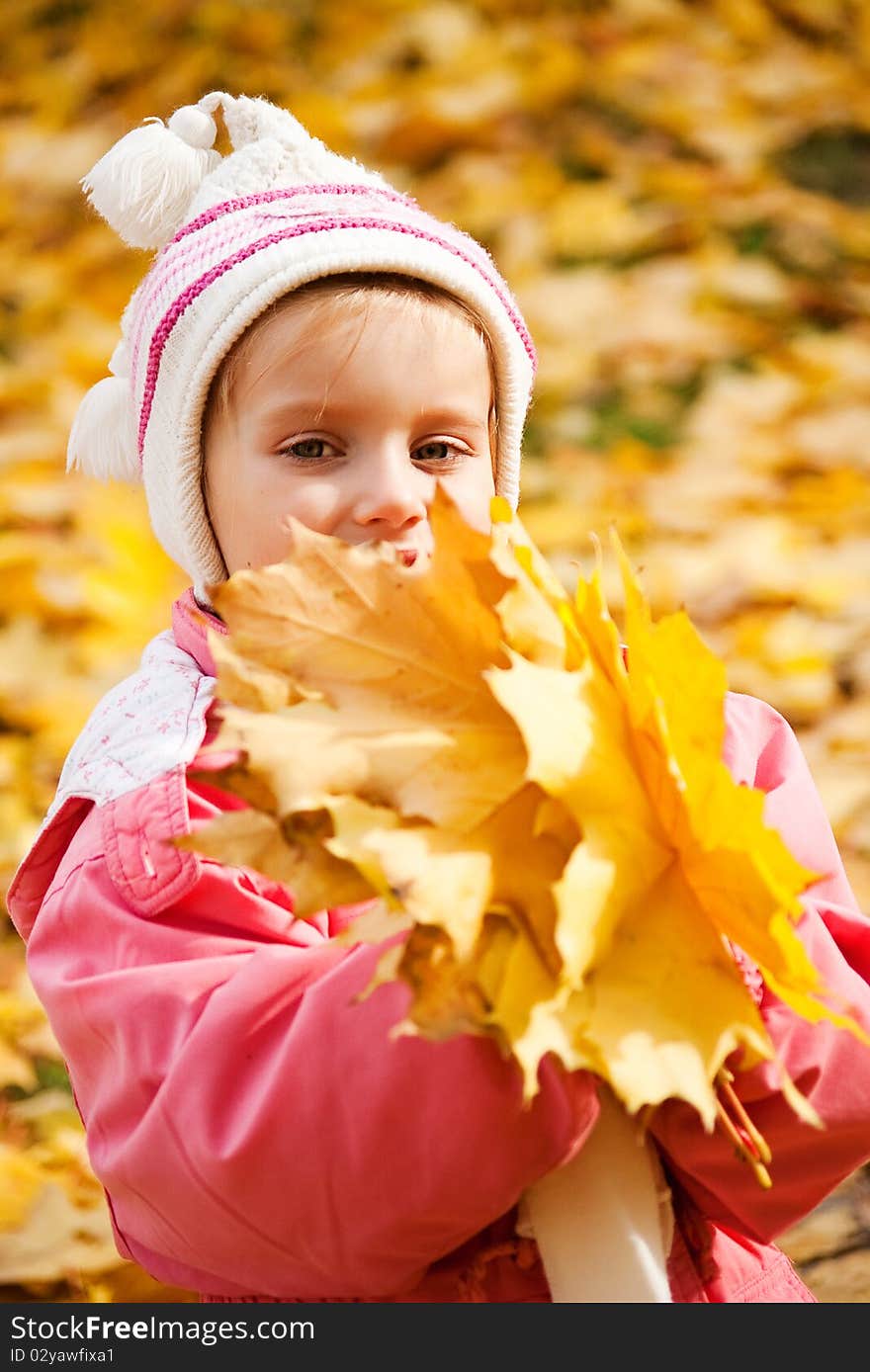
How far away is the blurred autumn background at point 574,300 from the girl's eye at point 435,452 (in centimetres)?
76

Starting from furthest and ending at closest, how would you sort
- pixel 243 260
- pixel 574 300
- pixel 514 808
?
pixel 574 300 → pixel 243 260 → pixel 514 808

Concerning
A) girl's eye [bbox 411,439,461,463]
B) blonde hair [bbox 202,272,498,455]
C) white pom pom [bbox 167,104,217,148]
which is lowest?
girl's eye [bbox 411,439,461,463]

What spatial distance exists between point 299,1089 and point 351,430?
1.47 ft

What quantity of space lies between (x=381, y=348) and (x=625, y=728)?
1.43 ft

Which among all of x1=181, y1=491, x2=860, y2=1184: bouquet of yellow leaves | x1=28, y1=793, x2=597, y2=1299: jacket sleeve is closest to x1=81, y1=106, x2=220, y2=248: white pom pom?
x1=28, y1=793, x2=597, y2=1299: jacket sleeve

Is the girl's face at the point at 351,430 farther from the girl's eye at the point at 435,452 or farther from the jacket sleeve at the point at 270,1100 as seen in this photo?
the jacket sleeve at the point at 270,1100

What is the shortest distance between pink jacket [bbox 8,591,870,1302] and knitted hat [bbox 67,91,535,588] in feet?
0.68

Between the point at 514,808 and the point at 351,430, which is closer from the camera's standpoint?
the point at 514,808

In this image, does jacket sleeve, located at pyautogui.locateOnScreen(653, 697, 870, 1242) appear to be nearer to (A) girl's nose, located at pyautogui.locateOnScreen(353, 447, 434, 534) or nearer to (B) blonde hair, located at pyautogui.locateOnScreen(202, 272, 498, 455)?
(A) girl's nose, located at pyautogui.locateOnScreen(353, 447, 434, 534)

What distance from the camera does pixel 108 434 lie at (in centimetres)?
138

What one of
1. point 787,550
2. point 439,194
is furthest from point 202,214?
point 439,194

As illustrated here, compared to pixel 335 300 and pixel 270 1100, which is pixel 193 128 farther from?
pixel 270 1100

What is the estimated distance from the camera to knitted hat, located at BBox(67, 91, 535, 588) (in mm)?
1171

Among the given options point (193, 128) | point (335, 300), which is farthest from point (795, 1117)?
point (193, 128)
